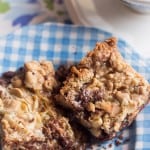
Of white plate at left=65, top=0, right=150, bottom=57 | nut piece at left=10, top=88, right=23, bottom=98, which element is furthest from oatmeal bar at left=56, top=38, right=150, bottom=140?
white plate at left=65, top=0, right=150, bottom=57

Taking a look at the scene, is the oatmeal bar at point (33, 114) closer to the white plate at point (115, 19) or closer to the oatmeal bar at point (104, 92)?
the oatmeal bar at point (104, 92)

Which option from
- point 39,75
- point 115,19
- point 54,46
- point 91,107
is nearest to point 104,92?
point 91,107

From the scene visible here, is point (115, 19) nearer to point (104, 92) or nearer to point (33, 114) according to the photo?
point (104, 92)

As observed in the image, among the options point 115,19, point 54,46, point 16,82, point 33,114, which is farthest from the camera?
point 115,19

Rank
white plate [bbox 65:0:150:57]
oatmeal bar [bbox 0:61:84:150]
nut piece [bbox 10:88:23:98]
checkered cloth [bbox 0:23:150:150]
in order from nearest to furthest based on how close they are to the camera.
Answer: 1. oatmeal bar [bbox 0:61:84:150]
2. nut piece [bbox 10:88:23:98]
3. checkered cloth [bbox 0:23:150:150]
4. white plate [bbox 65:0:150:57]

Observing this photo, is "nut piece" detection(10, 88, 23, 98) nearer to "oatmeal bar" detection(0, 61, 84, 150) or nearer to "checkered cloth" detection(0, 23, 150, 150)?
"oatmeal bar" detection(0, 61, 84, 150)

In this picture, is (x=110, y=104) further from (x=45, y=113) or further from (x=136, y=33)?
(x=136, y=33)
